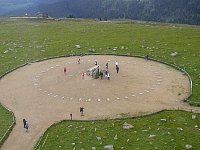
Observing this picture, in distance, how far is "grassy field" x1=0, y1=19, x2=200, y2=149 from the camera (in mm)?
99331

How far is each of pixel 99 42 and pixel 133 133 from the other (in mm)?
60231

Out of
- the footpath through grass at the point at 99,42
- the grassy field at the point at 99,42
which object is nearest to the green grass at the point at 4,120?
the grassy field at the point at 99,42

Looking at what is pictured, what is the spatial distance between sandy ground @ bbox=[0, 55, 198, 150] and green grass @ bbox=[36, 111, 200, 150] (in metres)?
2.80

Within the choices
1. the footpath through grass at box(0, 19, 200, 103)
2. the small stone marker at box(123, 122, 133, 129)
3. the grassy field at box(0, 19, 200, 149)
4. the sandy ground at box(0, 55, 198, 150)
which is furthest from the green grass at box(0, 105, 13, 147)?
the footpath through grass at box(0, 19, 200, 103)

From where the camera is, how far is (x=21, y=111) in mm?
70688

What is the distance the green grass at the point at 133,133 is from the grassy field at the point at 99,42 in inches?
588

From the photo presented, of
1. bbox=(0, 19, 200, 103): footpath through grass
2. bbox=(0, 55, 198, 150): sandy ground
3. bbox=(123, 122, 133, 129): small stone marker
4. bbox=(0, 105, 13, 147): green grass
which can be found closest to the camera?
bbox=(123, 122, 133, 129): small stone marker

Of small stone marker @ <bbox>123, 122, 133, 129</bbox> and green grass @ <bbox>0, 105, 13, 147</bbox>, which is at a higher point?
small stone marker @ <bbox>123, 122, 133, 129</bbox>

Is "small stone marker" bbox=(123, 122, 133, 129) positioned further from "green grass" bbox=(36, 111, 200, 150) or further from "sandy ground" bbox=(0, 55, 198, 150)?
"sandy ground" bbox=(0, 55, 198, 150)

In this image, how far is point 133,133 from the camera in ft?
196

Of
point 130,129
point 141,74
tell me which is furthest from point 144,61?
point 130,129

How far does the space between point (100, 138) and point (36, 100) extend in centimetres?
2011

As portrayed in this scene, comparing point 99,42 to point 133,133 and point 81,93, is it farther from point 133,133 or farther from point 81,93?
point 133,133

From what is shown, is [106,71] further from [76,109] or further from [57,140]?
[57,140]
